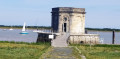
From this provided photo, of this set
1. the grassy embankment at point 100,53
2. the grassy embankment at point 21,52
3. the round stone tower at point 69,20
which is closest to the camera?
the grassy embankment at point 21,52

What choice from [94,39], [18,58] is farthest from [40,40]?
[18,58]

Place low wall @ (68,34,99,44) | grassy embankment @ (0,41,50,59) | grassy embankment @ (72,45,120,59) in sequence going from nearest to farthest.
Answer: grassy embankment @ (0,41,50,59) → grassy embankment @ (72,45,120,59) → low wall @ (68,34,99,44)

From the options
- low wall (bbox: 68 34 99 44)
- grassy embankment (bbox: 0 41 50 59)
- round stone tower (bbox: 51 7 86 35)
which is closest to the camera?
grassy embankment (bbox: 0 41 50 59)

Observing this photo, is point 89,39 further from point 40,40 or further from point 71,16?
point 40,40

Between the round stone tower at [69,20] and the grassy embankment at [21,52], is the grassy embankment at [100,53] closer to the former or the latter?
the grassy embankment at [21,52]

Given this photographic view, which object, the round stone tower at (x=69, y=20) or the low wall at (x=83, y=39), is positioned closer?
the low wall at (x=83, y=39)

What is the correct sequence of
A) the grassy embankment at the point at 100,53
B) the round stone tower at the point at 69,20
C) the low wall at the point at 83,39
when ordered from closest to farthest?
1. the grassy embankment at the point at 100,53
2. the low wall at the point at 83,39
3. the round stone tower at the point at 69,20

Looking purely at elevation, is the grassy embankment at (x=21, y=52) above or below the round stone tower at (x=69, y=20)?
below

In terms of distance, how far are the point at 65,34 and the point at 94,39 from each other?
4.34 meters

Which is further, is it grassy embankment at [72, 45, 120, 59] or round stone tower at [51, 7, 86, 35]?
round stone tower at [51, 7, 86, 35]

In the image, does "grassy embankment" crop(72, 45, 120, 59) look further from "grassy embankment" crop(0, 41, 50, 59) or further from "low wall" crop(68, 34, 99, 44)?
"low wall" crop(68, 34, 99, 44)

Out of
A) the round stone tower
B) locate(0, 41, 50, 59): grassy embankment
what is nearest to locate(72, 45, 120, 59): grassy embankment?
locate(0, 41, 50, 59): grassy embankment

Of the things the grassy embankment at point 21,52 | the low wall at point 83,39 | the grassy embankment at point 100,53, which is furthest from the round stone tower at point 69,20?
the grassy embankment at point 21,52

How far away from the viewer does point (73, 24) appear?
1940 inches
